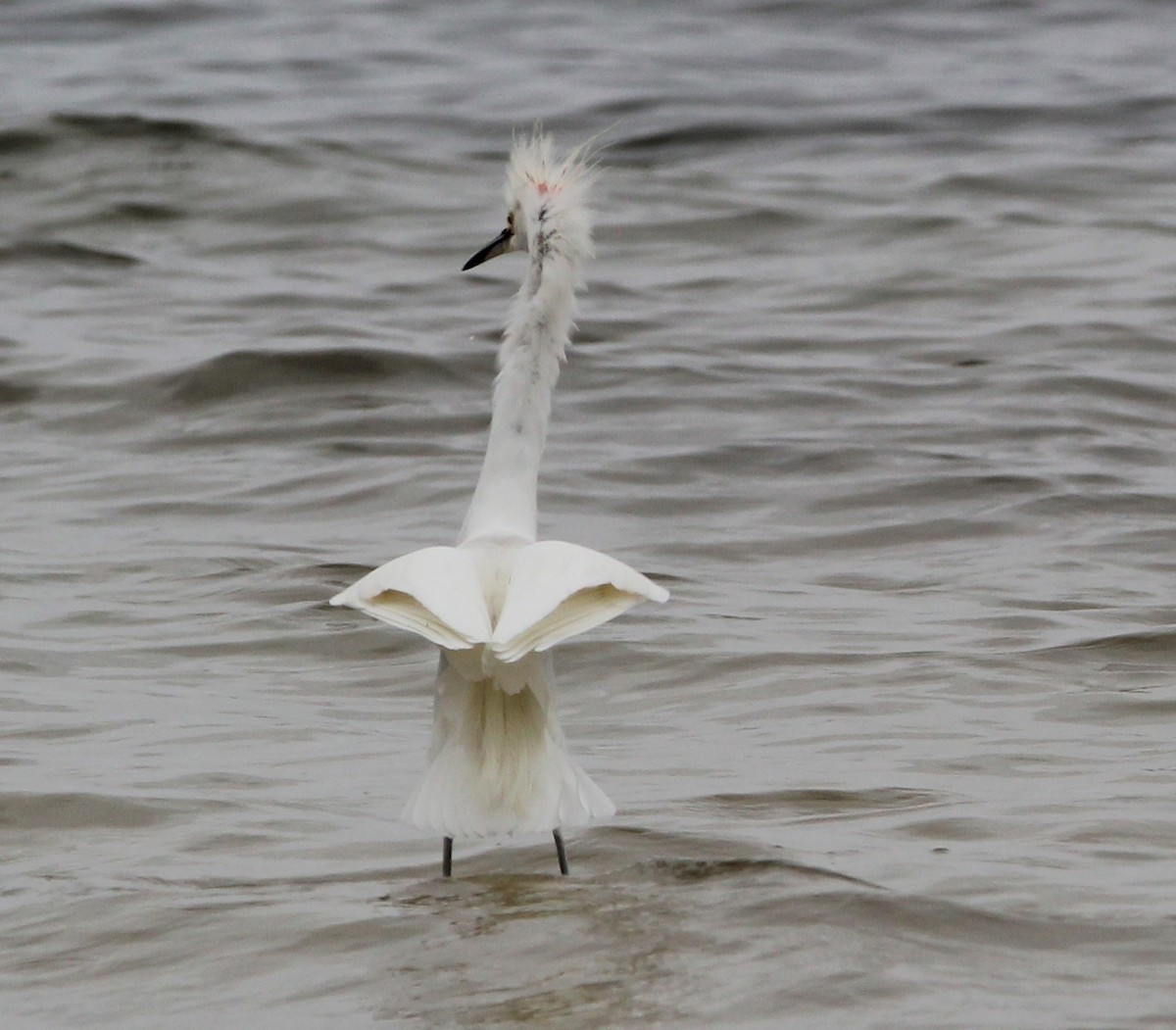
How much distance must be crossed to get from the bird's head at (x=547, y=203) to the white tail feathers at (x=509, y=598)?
1135 millimetres

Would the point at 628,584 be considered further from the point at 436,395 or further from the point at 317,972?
the point at 436,395

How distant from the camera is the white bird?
4.37m

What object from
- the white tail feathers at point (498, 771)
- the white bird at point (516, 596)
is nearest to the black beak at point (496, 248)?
the white bird at point (516, 596)

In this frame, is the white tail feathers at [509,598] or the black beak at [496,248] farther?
the black beak at [496,248]

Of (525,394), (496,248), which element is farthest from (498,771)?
(496,248)

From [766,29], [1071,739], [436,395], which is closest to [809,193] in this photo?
[436,395]

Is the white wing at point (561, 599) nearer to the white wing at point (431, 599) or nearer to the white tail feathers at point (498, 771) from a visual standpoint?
the white wing at point (431, 599)

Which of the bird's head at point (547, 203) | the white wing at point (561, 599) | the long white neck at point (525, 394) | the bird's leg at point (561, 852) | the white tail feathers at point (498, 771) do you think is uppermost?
the bird's head at point (547, 203)

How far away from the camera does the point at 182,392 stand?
11.4m

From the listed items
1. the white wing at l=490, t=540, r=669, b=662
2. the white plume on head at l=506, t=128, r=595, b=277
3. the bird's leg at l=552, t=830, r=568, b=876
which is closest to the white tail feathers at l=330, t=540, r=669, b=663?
the white wing at l=490, t=540, r=669, b=662

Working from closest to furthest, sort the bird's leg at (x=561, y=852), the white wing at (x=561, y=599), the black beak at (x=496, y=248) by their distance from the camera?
A: 1. the white wing at (x=561, y=599)
2. the bird's leg at (x=561, y=852)
3. the black beak at (x=496, y=248)

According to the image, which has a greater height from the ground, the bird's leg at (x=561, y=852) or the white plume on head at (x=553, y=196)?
the white plume on head at (x=553, y=196)

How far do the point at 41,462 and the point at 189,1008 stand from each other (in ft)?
20.4

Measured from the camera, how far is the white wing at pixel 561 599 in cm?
429
